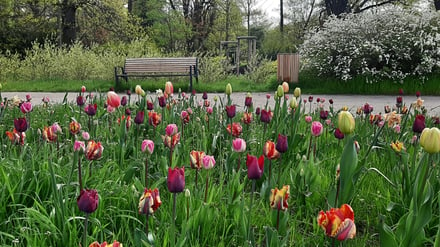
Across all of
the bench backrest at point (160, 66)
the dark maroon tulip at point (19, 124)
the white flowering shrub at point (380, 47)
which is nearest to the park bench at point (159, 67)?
the bench backrest at point (160, 66)

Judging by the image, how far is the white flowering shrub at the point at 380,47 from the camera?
10.3m

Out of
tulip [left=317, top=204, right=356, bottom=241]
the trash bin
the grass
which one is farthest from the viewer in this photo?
the trash bin

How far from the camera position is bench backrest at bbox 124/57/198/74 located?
39.0 ft

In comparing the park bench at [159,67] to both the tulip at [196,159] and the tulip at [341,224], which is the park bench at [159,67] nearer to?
the tulip at [196,159]

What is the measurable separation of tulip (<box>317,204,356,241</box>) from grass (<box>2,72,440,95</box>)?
31.5ft

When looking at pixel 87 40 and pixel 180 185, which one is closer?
pixel 180 185

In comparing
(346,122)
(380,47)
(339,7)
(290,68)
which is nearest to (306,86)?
(290,68)

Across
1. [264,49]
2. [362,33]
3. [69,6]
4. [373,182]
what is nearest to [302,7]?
[264,49]

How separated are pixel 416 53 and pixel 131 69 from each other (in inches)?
297

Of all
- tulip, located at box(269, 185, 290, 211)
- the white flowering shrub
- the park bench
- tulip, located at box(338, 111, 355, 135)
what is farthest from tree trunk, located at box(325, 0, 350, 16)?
tulip, located at box(269, 185, 290, 211)

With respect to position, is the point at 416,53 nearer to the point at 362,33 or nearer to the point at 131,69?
the point at 362,33

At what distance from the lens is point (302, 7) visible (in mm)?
40344

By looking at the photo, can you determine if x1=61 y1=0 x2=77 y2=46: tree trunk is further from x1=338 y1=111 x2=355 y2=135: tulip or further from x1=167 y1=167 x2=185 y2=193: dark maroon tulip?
x1=167 y1=167 x2=185 y2=193: dark maroon tulip

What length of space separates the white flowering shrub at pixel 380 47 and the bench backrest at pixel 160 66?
10.9ft
